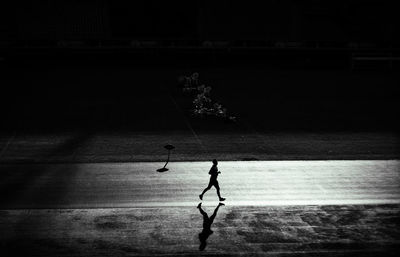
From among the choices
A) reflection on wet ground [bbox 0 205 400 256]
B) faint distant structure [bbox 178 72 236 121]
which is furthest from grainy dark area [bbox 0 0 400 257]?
faint distant structure [bbox 178 72 236 121]

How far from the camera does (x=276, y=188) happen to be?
15016 mm

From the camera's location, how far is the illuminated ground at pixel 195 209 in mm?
11219

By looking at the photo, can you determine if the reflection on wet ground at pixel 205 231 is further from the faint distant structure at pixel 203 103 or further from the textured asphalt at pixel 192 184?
the faint distant structure at pixel 203 103

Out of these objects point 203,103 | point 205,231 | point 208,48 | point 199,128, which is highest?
point 208,48

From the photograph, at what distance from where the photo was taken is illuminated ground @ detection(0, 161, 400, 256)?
1122 centimetres

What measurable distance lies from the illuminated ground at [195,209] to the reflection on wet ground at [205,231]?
1.1 inches

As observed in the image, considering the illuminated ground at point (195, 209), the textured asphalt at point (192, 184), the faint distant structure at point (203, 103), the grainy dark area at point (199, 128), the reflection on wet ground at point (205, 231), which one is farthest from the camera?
the faint distant structure at point (203, 103)

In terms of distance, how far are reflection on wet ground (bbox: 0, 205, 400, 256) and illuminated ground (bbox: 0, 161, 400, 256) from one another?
0.03 m

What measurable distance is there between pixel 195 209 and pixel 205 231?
1.42 m

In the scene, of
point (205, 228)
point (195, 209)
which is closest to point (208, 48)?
point (195, 209)

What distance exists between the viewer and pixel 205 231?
11.9 m

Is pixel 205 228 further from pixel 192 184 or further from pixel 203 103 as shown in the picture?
pixel 203 103

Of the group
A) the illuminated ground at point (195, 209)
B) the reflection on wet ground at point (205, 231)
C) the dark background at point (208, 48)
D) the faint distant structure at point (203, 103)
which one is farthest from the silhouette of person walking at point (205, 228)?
the dark background at point (208, 48)

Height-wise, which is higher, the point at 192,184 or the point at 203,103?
the point at 203,103
